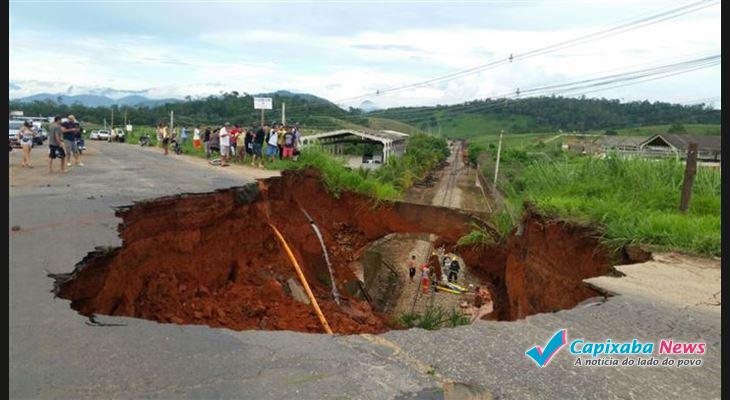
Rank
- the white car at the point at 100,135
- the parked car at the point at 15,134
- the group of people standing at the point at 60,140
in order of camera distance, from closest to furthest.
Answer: the group of people standing at the point at 60,140 → the parked car at the point at 15,134 → the white car at the point at 100,135

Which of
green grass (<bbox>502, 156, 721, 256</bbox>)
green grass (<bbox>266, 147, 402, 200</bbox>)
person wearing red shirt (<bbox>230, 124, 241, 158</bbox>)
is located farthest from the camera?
person wearing red shirt (<bbox>230, 124, 241, 158</bbox>)

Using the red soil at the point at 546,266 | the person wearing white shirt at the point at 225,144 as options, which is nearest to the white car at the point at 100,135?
the person wearing white shirt at the point at 225,144

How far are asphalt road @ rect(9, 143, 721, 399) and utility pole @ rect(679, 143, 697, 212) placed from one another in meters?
4.42

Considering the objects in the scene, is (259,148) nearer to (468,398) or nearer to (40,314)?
(40,314)

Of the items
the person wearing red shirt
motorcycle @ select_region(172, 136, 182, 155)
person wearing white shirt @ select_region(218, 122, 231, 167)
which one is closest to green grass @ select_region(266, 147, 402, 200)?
person wearing white shirt @ select_region(218, 122, 231, 167)

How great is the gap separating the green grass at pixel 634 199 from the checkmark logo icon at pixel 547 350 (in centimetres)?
384

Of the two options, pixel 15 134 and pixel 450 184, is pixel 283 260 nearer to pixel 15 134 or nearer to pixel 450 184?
pixel 15 134

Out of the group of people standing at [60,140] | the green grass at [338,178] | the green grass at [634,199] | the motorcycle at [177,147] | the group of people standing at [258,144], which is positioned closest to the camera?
the green grass at [634,199]

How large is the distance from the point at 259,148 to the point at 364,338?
44.2 feet

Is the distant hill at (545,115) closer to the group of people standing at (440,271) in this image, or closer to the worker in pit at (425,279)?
the group of people standing at (440,271)

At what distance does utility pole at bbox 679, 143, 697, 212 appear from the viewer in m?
8.97

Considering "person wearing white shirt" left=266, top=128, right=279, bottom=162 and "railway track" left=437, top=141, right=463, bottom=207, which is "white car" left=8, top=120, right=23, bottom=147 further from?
"railway track" left=437, top=141, right=463, bottom=207

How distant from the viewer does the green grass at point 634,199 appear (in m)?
7.80

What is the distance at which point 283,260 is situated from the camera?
38.2 feet
